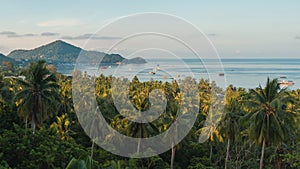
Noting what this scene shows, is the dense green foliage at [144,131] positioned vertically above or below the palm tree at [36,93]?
below

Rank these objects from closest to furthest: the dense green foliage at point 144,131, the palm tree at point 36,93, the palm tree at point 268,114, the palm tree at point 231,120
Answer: the dense green foliage at point 144,131, the palm tree at point 268,114, the palm tree at point 36,93, the palm tree at point 231,120

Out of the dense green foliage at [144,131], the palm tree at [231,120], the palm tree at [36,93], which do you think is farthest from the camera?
the palm tree at [231,120]

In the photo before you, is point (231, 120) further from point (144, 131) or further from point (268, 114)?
point (144, 131)

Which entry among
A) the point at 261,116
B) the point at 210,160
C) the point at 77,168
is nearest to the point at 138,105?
the point at 261,116

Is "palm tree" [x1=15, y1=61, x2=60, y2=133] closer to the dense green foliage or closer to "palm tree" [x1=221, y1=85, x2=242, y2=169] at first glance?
the dense green foliage

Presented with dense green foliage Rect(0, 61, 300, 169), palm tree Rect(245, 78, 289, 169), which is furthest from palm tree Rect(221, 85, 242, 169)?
palm tree Rect(245, 78, 289, 169)

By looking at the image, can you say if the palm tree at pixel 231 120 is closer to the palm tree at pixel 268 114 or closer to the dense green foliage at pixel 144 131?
the dense green foliage at pixel 144 131

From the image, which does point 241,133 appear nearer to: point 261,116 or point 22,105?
point 261,116

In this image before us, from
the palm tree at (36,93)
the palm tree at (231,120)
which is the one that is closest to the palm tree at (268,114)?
the palm tree at (231,120)
